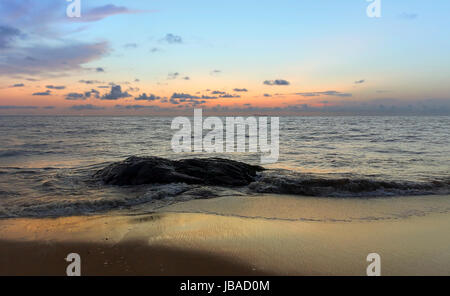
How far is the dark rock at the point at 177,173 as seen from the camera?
8.97 meters

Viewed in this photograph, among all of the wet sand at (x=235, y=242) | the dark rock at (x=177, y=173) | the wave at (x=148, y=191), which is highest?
the dark rock at (x=177, y=173)

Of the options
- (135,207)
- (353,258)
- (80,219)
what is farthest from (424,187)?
(80,219)

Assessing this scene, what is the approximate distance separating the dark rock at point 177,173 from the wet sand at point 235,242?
2.29 m

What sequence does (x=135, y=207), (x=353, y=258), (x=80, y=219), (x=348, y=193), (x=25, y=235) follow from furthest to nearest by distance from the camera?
(x=348, y=193) → (x=135, y=207) → (x=80, y=219) → (x=25, y=235) → (x=353, y=258)

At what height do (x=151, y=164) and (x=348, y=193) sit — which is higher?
(x=151, y=164)

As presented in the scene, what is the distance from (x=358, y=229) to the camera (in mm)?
5391

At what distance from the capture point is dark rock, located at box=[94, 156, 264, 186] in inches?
353

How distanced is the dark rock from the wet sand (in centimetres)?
229
